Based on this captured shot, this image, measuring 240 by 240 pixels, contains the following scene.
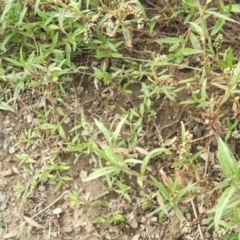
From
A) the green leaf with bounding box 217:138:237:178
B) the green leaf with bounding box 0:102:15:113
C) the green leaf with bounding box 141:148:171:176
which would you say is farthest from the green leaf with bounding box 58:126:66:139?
the green leaf with bounding box 217:138:237:178

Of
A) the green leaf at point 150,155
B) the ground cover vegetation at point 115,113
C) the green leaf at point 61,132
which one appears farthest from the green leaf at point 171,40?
the green leaf at point 61,132

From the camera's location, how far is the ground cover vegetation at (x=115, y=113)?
2273 millimetres

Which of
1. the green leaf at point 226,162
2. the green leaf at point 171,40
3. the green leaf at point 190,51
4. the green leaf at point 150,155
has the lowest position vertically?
the green leaf at point 150,155

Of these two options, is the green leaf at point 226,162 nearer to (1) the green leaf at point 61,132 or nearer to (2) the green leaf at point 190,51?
(2) the green leaf at point 190,51

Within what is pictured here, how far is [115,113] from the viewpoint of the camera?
2598 mm

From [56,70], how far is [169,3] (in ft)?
2.10

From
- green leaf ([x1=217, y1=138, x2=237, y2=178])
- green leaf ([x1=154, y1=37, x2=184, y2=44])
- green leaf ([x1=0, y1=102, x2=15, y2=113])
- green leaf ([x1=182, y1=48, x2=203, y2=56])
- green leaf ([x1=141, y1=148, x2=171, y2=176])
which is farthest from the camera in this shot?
green leaf ([x1=0, y1=102, x2=15, y2=113])

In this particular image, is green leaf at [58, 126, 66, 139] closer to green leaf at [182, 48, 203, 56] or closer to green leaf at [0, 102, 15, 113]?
green leaf at [0, 102, 15, 113]

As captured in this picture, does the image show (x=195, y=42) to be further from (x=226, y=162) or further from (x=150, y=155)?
(x=226, y=162)

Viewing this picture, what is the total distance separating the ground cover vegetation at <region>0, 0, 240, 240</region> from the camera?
2273 mm

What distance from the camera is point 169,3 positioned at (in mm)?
2625

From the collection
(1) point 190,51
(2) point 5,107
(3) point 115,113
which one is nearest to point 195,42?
(1) point 190,51

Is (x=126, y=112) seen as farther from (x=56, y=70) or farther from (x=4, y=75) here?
(x=4, y=75)

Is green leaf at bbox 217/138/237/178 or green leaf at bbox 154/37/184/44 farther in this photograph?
green leaf at bbox 154/37/184/44
